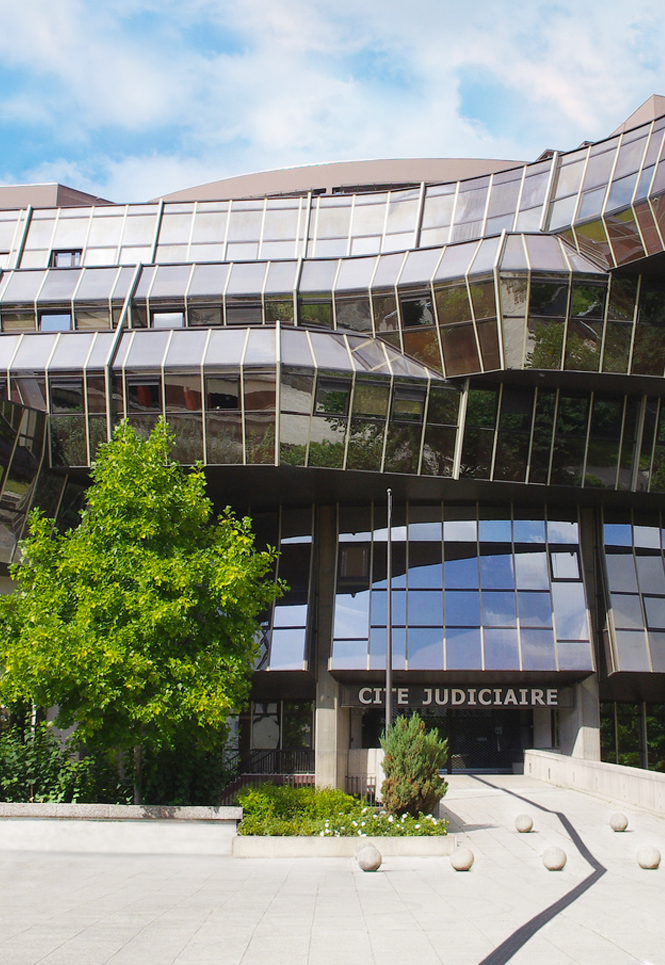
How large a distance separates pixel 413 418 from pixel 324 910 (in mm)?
21060

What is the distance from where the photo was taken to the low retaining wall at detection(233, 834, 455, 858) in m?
16.8

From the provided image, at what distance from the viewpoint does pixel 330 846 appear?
17.1 metres

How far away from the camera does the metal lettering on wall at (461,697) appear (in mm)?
33562

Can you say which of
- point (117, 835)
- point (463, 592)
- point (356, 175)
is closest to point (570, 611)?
point (463, 592)

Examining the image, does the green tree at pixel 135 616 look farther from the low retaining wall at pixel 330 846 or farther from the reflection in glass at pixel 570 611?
the reflection in glass at pixel 570 611

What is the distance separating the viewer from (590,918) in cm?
1034

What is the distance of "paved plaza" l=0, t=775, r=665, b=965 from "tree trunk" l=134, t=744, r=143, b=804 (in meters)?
2.69

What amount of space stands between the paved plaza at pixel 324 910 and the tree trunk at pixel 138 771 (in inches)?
106

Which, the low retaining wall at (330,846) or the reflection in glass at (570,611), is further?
the reflection in glass at (570,611)

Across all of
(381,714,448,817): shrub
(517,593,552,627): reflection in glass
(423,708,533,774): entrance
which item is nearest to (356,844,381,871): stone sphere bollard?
(381,714,448,817): shrub

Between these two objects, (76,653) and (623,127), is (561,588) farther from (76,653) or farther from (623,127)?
(623,127)

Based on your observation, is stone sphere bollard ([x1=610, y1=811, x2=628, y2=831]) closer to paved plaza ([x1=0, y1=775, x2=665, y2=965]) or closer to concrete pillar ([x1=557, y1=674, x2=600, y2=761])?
paved plaza ([x1=0, y1=775, x2=665, y2=965])

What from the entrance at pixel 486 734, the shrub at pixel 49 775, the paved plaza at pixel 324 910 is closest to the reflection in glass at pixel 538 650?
the entrance at pixel 486 734

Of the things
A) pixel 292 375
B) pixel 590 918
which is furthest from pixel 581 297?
pixel 590 918
